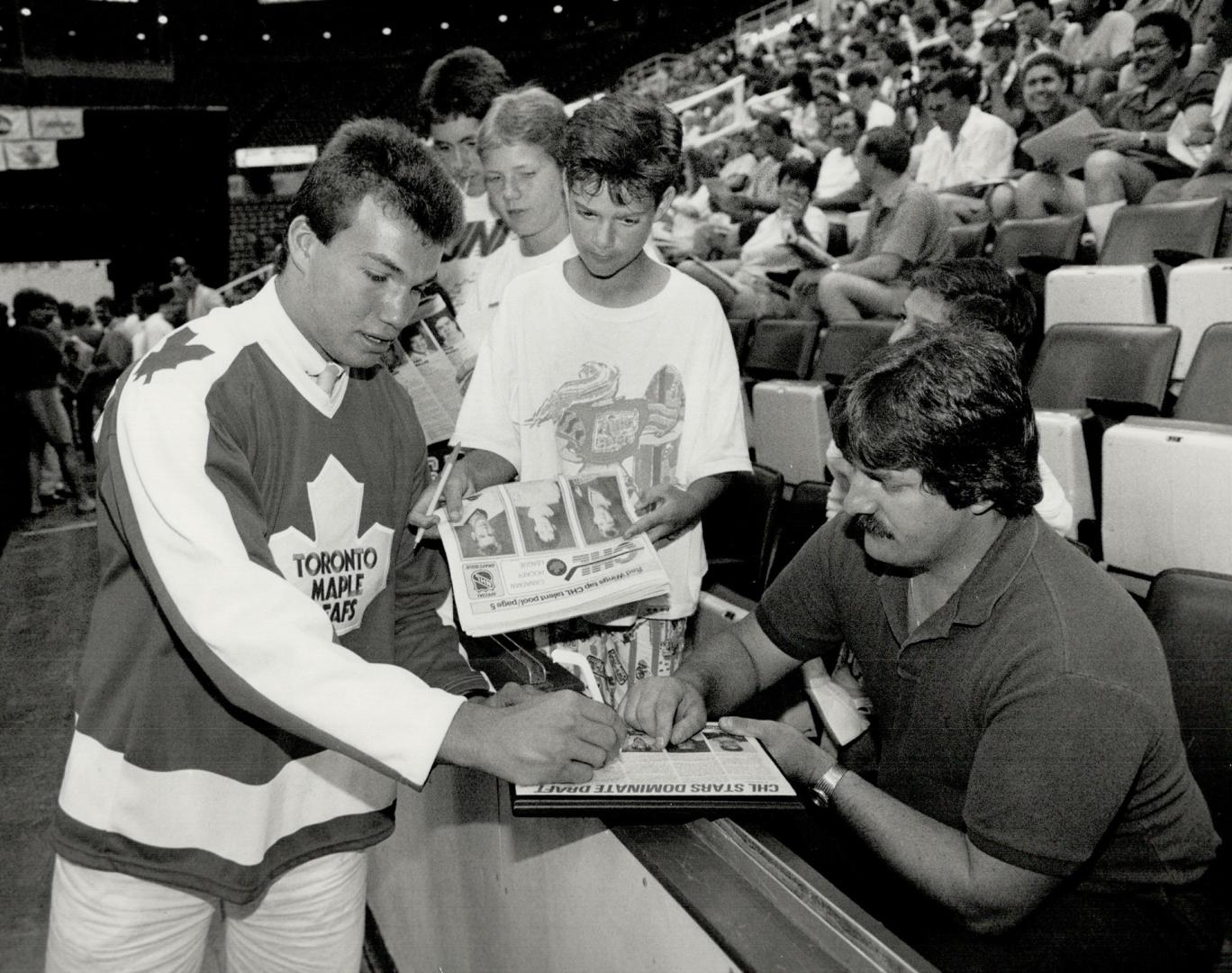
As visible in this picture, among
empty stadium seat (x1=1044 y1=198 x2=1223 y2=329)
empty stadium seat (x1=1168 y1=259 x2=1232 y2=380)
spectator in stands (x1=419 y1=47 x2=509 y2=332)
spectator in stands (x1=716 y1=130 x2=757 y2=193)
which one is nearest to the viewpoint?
spectator in stands (x1=419 y1=47 x2=509 y2=332)

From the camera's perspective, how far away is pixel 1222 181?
11.5ft

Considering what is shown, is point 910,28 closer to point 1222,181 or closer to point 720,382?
point 1222,181

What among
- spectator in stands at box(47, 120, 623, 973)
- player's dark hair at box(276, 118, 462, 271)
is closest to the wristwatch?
spectator in stands at box(47, 120, 623, 973)

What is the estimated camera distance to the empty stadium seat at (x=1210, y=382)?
2484 millimetres

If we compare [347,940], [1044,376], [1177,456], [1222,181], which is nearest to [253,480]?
[347,940]

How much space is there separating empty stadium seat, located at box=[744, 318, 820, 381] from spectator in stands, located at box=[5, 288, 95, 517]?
5.38 m

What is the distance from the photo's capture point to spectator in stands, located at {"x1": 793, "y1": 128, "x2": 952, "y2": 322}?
3982mm

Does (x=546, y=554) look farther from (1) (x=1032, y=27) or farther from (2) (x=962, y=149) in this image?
(1) (x=1032, y=27)

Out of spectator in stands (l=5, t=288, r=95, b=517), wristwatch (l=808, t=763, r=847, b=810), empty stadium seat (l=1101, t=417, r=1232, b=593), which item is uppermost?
empty stadium seat (l=1101, t=417, r=1232, b=593)

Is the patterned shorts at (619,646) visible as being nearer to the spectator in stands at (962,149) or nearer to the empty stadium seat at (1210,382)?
the empty stadium seat at (1210,382)

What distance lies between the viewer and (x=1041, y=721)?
1.07 metres

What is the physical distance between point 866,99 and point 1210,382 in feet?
16.4

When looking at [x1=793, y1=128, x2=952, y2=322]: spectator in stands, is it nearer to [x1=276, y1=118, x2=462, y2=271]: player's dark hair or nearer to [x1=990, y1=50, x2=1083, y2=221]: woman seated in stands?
[x1=990, y1=50, x2=1083, y2=221]: woman seated in stands

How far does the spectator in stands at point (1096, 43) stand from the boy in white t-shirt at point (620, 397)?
14.6ft
